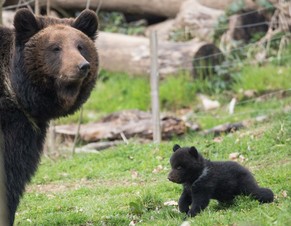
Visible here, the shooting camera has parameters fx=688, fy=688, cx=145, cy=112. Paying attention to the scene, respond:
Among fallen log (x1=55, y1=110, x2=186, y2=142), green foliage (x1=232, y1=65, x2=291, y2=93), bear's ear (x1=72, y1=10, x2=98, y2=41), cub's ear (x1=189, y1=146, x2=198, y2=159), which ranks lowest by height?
fallen log (x1=55, y1=110, x2=186, y2=142)

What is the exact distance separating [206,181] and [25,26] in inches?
105

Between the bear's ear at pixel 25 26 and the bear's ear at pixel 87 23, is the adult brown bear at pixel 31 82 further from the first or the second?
the bear's ear at pixel 87 23

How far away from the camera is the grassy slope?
7594 mm

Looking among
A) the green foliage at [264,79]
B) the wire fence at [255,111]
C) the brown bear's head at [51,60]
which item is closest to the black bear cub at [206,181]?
the brown bear's head at [51,60]

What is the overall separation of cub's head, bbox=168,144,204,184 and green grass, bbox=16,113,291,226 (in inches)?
16.1

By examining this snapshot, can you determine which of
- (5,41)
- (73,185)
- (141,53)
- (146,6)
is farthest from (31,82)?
(146,6)

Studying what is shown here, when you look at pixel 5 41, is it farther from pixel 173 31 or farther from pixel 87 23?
pixel 173 31

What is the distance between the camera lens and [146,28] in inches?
765

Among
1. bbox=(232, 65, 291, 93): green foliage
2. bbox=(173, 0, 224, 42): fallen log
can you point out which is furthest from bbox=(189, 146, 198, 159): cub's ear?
bbox=(173, 0, 224, 42): fallen log

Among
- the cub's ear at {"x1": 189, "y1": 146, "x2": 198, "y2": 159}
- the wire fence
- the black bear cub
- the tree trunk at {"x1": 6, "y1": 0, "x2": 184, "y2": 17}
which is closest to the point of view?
the black bear cub

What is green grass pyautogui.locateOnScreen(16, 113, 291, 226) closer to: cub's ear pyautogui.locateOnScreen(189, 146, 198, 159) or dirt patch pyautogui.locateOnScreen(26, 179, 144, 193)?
dirt patch pyautogui.locateOnScreen(26, 179, 144, 193)

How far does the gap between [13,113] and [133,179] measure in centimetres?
360

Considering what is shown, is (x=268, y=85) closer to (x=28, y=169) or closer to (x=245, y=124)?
(x=245, y=124)

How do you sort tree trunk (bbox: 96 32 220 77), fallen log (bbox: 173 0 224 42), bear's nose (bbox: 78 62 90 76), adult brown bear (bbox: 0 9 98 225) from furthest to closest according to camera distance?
fallen log (bbox: 173 0 224 42) < tree trunk (bbox: 96 32 220 77) < adult brown bear (bbox: 0 9 98 225) < bear's nose (bbox: 78 62 90 76)
